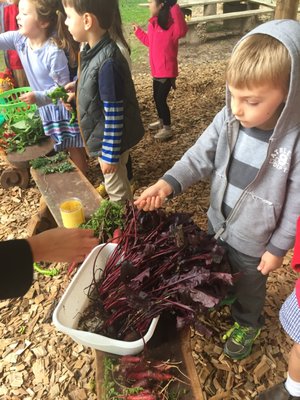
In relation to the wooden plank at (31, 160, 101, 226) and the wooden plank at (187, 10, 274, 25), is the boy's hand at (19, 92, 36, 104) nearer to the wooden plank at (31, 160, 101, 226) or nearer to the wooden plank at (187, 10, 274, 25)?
the wooden plank at (31, 160, 101, 226)

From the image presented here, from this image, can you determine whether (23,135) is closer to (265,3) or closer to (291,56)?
(291,56)

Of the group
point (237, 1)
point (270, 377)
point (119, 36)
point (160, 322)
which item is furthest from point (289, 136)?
point (237, 1)

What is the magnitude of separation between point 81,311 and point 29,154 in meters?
2.22

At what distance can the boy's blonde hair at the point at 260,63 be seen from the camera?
4.46ft

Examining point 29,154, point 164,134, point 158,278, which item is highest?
point 158,278

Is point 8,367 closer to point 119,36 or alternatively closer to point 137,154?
point 119,36

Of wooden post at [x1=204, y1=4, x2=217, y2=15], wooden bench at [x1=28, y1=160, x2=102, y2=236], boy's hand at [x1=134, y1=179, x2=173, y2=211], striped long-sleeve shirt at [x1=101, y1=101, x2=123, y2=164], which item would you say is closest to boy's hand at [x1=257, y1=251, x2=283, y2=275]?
boy's hand at [x1=134, y1=179, x2=173, y2=211]

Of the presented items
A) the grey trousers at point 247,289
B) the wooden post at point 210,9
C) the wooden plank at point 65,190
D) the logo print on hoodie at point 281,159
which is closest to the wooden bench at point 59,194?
the wooden plank at point 65,190

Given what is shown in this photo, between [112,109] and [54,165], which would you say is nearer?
[112,109]

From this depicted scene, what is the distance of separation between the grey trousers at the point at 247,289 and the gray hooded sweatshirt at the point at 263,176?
0.07 m

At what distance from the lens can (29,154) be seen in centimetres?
345

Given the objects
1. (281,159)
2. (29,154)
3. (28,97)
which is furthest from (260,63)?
(29,154)

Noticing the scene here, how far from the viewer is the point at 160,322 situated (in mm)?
1621

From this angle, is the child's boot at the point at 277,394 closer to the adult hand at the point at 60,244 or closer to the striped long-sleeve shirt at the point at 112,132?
the adult hand at the point at 60,244
